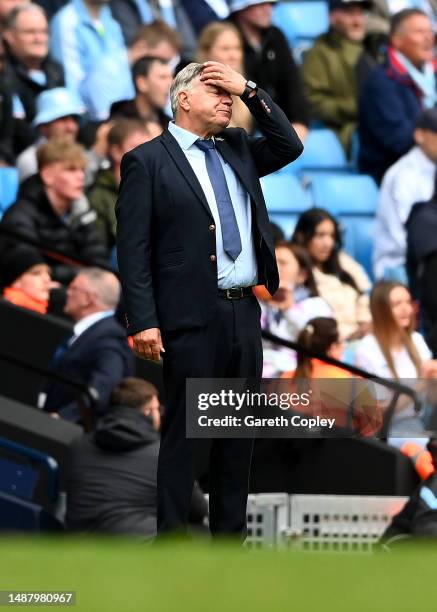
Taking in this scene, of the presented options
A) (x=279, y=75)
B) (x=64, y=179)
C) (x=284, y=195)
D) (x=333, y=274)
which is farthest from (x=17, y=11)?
(x=333, y=274)

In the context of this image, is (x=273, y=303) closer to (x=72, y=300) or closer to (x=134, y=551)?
(x=72, y=300)

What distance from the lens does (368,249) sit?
14203 mm

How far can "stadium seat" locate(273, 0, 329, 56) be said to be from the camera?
53.0ft

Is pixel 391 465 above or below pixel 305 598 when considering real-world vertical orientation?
below

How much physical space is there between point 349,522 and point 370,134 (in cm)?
518

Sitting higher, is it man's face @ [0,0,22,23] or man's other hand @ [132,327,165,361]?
man's face @ [0,0,22,23]

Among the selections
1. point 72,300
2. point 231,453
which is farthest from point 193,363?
point 72,300

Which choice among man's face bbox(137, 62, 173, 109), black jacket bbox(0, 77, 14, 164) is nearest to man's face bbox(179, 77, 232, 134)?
black jacket bbox(0, 77, 14, 164)

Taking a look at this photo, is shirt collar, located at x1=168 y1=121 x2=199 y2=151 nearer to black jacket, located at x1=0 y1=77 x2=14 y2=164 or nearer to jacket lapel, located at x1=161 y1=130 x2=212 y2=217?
jacket lapel, located at x1=161 y1=130 x2=212 y2=217

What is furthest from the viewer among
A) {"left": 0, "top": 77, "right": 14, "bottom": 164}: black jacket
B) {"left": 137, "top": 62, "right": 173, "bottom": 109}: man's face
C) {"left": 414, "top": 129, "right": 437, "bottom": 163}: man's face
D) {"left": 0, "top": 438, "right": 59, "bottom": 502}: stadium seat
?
{"left": 414, "top": 129, "right": 437, "bottom": 163}: man's face

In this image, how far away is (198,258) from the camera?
7.17 m

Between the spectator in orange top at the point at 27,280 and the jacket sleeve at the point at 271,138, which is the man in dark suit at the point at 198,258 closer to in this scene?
the jacket sleeve at the point at 271,138

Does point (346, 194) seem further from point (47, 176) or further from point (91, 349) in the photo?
point (91, 349)

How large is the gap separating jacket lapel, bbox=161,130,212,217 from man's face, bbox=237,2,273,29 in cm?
737
